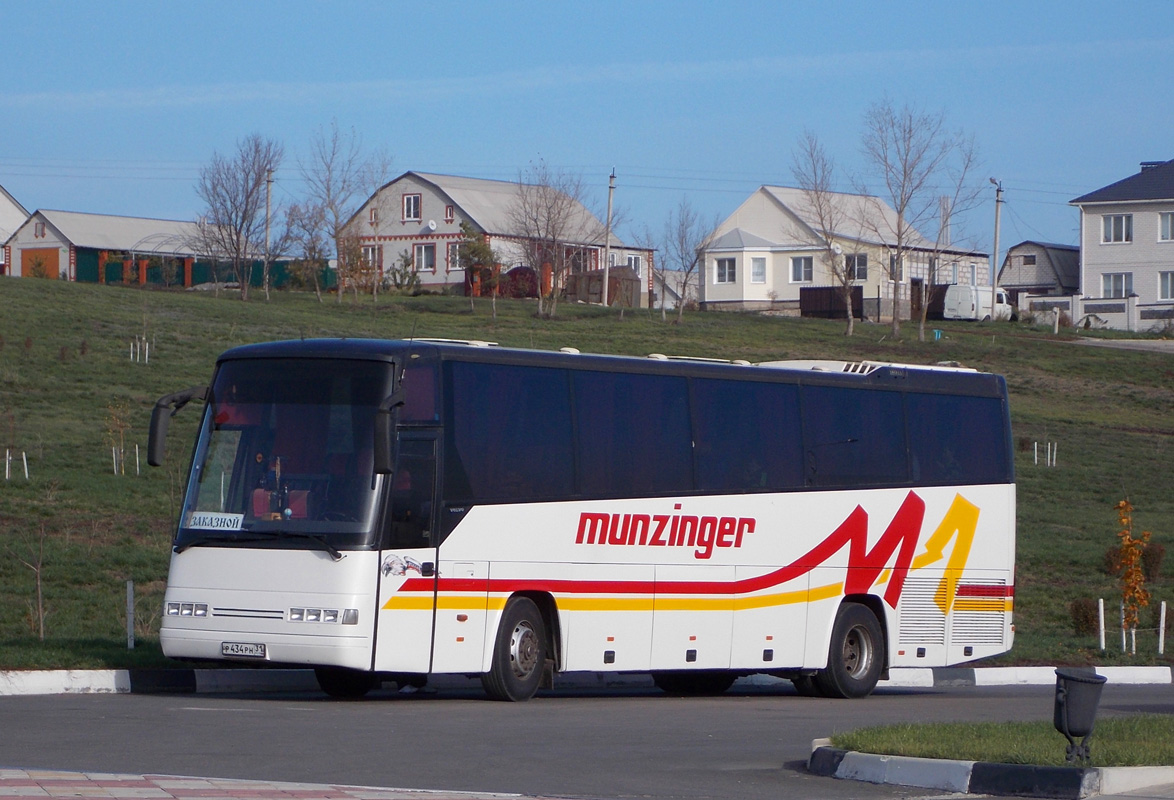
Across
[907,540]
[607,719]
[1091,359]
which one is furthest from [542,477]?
[1091,359]

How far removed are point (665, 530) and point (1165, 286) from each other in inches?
2963

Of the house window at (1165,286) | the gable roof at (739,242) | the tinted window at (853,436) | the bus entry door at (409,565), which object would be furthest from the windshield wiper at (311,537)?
the gable roof at (739,242)

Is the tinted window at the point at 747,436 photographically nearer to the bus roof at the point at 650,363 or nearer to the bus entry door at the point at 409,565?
the bus roof at the point at 650,363

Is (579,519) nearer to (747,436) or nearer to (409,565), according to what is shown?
(409,565)

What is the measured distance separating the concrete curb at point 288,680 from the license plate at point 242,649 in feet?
6.31

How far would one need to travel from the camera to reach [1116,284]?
85.9 meters

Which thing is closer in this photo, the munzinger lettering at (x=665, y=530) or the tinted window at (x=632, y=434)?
the munzinger lettering at (x=665, y=530)

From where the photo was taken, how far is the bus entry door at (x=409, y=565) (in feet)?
44.1

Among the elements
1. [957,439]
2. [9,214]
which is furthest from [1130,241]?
[957,439]

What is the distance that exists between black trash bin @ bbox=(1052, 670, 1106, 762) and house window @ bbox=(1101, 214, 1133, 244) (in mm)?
81248

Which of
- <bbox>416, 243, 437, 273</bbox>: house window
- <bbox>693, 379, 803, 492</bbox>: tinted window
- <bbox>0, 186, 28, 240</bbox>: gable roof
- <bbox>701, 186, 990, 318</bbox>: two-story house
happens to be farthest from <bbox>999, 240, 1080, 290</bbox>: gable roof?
<bbox>693, 379, 803, 492</bbox>: tinted window

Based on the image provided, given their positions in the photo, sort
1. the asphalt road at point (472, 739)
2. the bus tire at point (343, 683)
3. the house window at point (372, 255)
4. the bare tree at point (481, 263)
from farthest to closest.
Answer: the bare tree at point (481, 263)
the house window at point (372, 255)
the bus tire at point (343, 683)
the asphalt road at point (472, 739)

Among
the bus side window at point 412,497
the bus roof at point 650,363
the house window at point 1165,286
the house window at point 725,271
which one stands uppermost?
the house window at point 725,271

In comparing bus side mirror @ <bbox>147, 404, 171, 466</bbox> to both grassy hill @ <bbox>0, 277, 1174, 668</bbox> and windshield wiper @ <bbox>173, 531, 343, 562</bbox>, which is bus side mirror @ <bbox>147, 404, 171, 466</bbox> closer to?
windshield wiper @ <bbox>173, 531, 343, 562</bbox>
